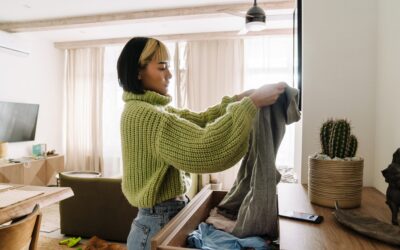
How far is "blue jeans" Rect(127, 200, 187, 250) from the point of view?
104 centimetres

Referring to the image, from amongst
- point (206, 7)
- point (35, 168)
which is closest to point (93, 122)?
point (35, 168)

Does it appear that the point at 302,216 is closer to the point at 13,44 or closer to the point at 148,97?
the point at 148,97

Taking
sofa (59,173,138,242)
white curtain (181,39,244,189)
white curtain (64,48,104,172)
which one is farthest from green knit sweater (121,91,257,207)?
white curtain (64,48,104,172)

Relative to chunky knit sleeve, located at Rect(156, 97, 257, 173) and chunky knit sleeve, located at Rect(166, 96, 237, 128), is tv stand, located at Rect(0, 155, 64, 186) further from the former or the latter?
chunky knit sleeve, located at Rect(156, 97, 257, 173)

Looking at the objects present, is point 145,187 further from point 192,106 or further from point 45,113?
point 45,113

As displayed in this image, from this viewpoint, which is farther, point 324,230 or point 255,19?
point 255,19

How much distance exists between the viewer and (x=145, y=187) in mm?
994

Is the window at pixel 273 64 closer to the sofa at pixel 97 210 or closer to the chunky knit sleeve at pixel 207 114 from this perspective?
the sofa at pixel 97 210

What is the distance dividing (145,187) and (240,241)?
1.12ft

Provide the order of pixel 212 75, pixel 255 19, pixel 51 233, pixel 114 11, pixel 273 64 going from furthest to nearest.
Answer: pixel 212 75 → pixel 273 64 → pixel 114 11 → pixel 51 233 → pixel 255 19

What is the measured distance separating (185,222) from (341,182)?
53cm

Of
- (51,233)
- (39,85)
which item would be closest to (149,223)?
(51,233)

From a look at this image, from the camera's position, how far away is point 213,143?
0.82m

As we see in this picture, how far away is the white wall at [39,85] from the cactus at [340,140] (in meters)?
4.69
